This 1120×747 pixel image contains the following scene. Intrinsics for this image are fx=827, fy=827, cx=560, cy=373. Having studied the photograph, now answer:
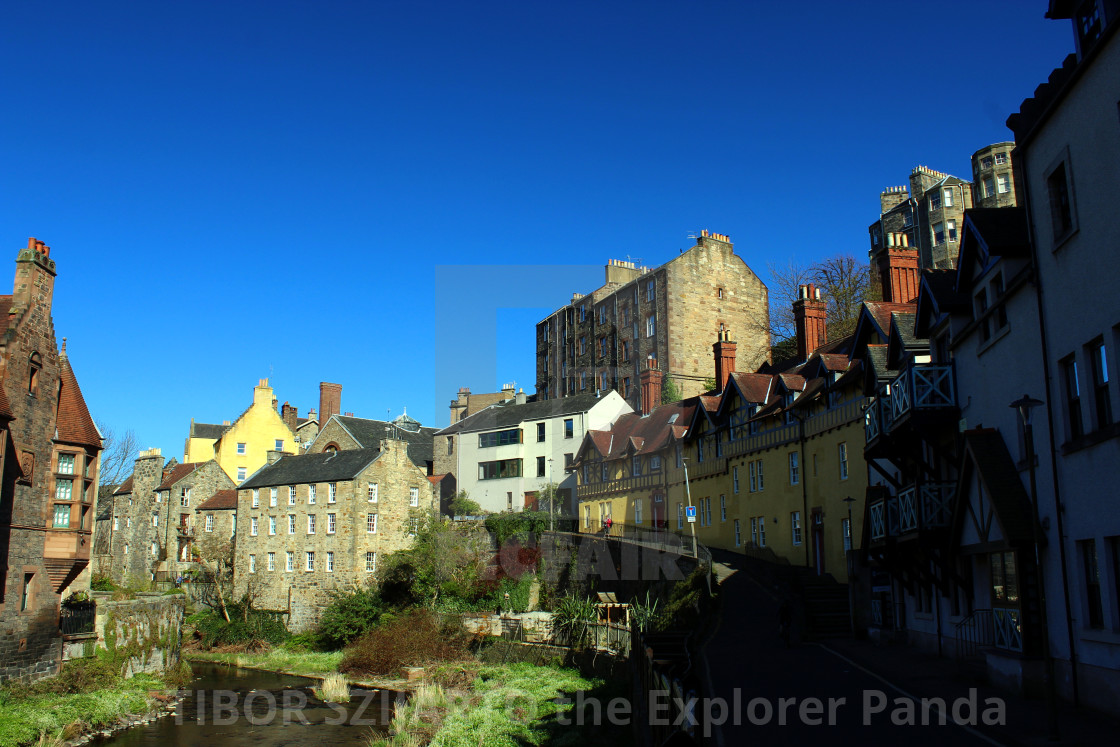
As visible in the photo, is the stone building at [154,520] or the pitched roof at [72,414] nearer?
the pitched roof at [72,414]

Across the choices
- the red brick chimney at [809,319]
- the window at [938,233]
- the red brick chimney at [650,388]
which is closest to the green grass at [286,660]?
the red brick chimney at [650,388]

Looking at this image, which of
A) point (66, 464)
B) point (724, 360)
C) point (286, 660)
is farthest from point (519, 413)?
point (66, 464)

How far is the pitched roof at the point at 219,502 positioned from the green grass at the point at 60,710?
22.9m

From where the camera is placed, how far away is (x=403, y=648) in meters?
39.6

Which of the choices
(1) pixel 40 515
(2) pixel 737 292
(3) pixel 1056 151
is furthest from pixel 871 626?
(2) pixel 737 292

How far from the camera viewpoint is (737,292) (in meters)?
62.7

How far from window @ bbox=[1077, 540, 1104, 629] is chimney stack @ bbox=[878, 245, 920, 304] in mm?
17729

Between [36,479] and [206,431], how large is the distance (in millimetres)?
44913

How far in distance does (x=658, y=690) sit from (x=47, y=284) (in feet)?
89.7

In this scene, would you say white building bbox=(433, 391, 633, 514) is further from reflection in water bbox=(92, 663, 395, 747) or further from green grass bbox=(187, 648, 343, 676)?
reflection in water bbox=(92, 663, 395, 747)

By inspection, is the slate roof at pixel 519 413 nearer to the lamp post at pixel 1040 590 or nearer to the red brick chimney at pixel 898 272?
the red brick chimney at pixel 898 272

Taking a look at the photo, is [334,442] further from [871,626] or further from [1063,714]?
[1063,714]

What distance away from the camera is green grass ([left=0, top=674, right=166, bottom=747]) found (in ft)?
79.8

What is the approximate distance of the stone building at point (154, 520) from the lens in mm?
57156
